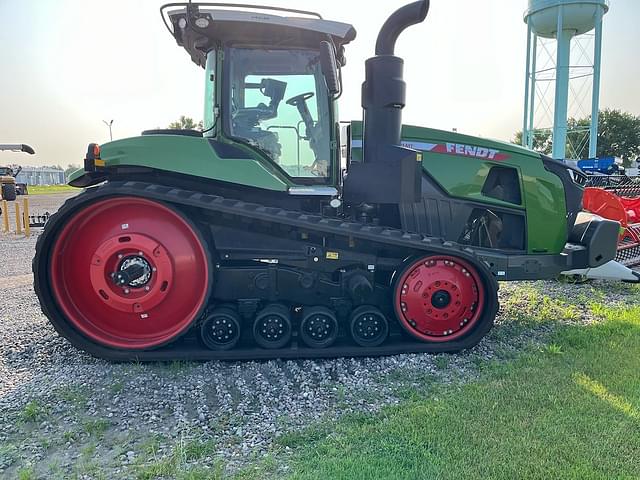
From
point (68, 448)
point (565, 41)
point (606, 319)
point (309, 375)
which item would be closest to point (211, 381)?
point (309, 375)

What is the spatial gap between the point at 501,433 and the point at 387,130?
261 centimetres

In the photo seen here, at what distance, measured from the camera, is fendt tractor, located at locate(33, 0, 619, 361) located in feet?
13.3

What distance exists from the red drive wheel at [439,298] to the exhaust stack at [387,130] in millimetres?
662

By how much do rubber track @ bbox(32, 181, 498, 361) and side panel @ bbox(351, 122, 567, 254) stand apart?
904 millimetres

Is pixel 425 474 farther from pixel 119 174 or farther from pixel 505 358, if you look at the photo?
pixel 119 174

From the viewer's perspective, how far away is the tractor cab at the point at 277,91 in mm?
4121

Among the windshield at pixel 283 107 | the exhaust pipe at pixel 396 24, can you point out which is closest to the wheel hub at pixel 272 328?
the windshield at pixel 283 107

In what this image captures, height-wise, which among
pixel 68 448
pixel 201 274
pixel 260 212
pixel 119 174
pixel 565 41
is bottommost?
pixel 68 448

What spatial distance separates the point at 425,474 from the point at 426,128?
3383mm

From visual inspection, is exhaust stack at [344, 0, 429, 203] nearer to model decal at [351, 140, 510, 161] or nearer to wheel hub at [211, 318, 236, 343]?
model decal at [351, 140, 510, 161]

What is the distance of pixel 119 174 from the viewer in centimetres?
422

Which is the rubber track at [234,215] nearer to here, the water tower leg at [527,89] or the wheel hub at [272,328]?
the wheel hub at [272,328]

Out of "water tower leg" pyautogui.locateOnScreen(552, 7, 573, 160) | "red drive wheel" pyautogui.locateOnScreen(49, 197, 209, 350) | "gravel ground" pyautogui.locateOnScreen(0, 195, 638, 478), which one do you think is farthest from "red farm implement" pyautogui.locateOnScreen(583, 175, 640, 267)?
"water tower leg" pyautogui.locateOnScreen(552, 7, 573, 160)

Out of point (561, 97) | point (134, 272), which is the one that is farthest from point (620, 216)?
point (561, 97)
